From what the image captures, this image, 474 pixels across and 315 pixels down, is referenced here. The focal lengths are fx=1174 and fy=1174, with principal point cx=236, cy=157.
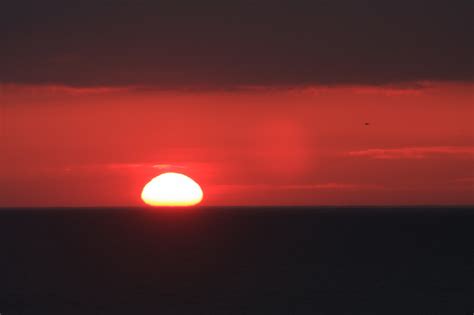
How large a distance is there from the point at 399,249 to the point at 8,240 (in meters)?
29.6

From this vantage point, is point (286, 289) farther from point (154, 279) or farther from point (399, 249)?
point (399, 249)

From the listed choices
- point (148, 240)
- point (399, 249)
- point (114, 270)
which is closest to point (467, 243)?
point (399, 249)

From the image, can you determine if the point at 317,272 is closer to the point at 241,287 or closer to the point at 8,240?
the point at 241,287

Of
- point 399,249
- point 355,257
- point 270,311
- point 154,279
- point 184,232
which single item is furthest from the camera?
point 184,232

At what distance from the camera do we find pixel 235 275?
5597 cm

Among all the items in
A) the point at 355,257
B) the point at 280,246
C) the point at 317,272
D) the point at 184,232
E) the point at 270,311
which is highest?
the point at 184,232

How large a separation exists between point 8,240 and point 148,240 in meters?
10.4

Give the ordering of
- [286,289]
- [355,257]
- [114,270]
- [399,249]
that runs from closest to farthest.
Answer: [286,289]
[114,270]
[355,257]
[399,249]

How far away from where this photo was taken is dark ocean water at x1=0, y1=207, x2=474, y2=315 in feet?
145

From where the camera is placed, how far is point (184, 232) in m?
105

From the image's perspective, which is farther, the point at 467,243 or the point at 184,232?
the point at 184,232

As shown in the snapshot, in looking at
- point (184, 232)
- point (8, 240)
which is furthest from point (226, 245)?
point (184, 232)

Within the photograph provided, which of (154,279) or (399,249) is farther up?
(399,249)

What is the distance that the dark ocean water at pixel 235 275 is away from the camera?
44125mm
